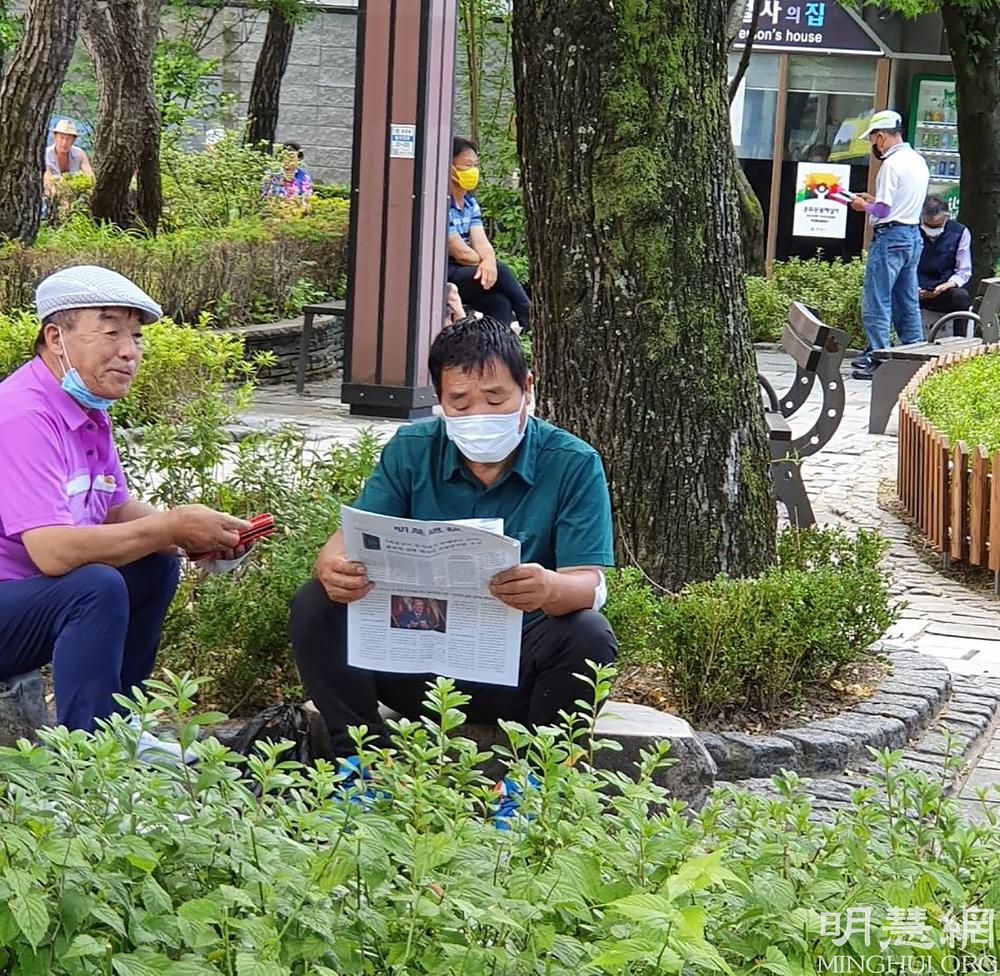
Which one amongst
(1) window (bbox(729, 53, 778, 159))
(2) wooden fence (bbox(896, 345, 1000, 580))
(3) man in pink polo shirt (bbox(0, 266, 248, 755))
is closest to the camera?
(3) man in pink polo shirt (bbox(0, 266, 248, 755))

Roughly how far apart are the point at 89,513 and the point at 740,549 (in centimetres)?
246

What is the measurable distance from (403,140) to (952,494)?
4860mm

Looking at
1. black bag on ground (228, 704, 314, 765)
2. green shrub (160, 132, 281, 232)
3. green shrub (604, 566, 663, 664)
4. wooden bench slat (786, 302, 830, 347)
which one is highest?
green shrub (160, 132, 281, 232)

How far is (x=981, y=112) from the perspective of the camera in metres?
18.9

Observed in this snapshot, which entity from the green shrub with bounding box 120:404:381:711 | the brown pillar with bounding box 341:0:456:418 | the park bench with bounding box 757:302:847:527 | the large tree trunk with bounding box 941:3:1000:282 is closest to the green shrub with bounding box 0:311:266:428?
the brown pillar with bounding box 341:0:456:418

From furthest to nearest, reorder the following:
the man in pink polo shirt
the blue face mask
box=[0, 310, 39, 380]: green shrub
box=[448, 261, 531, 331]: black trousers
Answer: box=[448, 261, 531, 331]: black trousers < box=[0, 310, 39, 380]: green shrub < the blue face mask < the man in pink polo shirt

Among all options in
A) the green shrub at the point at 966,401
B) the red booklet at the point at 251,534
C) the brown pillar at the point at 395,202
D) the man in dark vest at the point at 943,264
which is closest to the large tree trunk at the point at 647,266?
the red booklet at the point at 251,534

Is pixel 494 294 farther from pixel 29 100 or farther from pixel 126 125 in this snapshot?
pixel 126 125

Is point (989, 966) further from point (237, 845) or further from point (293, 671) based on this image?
point (293, 671)

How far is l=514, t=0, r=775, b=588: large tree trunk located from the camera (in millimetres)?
6113

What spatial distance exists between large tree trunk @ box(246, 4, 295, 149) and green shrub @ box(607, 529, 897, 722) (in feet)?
58.4

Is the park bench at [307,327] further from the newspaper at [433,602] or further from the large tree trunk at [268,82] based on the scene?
the large tree trunk at [268,82]

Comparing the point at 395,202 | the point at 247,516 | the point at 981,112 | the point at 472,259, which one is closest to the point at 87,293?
the point at 247,516

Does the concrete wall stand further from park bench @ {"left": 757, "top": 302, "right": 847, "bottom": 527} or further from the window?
park bench @ {"left": 757, "top": 302, "right": 847, "bottom": 527}
